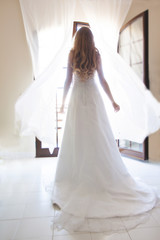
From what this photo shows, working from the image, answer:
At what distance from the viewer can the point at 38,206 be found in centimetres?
164

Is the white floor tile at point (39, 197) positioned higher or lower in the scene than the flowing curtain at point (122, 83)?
lower

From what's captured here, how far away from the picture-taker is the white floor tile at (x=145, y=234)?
1222 mm

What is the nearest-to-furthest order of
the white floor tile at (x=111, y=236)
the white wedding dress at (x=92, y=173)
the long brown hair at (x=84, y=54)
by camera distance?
the white floor tile at (x=111, y=236), the white wedding dress at (x=92, y=173), the long brown hair at (x=84, y=54)

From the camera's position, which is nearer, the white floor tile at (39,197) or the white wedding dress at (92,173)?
the white wedding dress at (92,173)

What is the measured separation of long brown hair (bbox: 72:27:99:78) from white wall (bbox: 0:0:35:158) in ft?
5.33

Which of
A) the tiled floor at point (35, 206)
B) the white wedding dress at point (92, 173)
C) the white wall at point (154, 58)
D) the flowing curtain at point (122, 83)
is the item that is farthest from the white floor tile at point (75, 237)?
the white wall at point (154, 58)

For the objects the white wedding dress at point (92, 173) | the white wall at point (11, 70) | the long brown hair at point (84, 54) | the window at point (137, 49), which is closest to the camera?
the white wedding dress at point (92, 173)

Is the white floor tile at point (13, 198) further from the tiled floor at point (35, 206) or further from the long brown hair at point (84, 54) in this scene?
the long brown hair at point (84, 54)

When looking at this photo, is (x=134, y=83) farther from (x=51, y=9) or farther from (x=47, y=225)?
(x=47, y=225)

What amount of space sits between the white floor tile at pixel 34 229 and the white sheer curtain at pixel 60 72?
826mm

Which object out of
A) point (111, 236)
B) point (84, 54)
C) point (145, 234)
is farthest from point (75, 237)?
point (84, 54)

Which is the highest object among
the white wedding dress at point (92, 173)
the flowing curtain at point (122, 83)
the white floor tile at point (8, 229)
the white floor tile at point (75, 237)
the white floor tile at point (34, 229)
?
the flowing curtain at point (122, 83)

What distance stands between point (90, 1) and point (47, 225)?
2101mm

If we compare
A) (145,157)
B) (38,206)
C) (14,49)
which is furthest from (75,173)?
(14,49)
